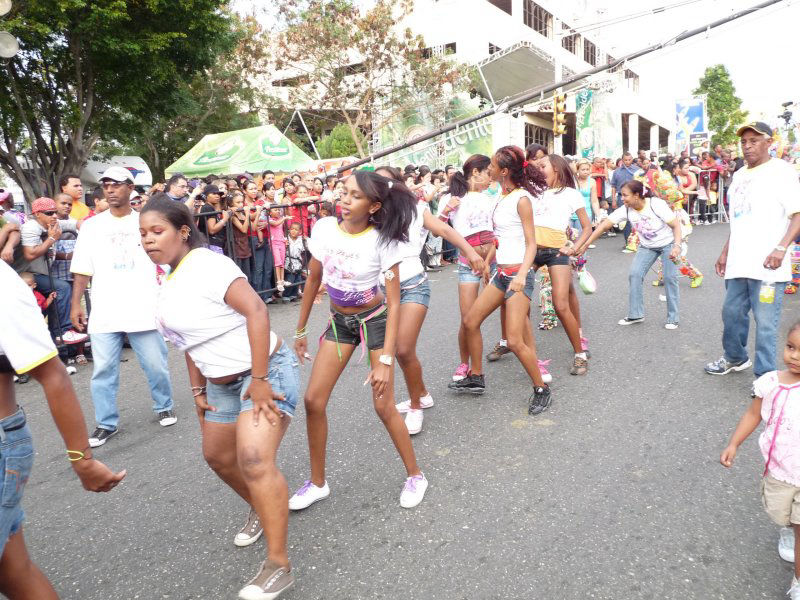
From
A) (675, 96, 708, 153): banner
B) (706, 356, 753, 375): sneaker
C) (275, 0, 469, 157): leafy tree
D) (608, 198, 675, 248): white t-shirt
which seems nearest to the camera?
(706, 356, 753, 375): sneaker

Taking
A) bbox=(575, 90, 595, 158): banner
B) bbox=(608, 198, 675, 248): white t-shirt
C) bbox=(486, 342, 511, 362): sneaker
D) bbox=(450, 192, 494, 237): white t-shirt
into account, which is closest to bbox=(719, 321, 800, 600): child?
bbox=(450, 192, 494, 237): white t-shirt

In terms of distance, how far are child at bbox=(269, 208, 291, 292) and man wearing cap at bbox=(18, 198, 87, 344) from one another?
312cm

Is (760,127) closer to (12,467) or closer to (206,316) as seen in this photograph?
(206,316)

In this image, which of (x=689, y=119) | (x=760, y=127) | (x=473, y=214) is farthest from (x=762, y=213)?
(x=689, y=119)

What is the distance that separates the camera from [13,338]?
192 cm

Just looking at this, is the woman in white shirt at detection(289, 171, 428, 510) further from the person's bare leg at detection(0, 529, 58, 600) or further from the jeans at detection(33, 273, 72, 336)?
the jeans at detection(33, 273, 72, 336)

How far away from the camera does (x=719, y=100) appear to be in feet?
233

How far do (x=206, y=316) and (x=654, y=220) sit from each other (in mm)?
5773

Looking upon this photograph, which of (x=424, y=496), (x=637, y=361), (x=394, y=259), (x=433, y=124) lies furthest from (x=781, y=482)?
(x=433, y=124)

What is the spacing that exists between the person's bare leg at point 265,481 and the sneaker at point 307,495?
2.69 ft

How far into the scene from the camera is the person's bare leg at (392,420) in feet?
10.8

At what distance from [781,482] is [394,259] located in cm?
197

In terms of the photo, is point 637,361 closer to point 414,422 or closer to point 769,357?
point 769,357

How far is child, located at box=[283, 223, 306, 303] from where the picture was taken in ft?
33.2
